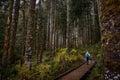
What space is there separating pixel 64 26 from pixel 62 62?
23.0 metres

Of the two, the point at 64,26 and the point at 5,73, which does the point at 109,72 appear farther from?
the point at 64,26

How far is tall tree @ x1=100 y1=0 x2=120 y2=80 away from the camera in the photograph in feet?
7.14

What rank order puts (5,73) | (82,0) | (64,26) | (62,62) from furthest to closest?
(64,26) < (82,0) < (62,62) < (5,73)

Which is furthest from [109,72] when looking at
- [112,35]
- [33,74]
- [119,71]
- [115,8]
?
[33,74]

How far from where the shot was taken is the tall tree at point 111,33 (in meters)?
2.18

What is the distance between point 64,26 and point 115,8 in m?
36.3

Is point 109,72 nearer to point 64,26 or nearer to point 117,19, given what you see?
point 117,19

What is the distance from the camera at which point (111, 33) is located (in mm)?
2283

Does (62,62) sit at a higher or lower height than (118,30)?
lower

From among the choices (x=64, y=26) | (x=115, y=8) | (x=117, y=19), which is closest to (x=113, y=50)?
(x=117, y=19)

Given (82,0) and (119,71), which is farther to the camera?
(82,0)

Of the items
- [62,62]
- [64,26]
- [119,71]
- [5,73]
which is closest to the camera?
[119,71]

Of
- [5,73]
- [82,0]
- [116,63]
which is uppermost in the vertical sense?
[82,0]

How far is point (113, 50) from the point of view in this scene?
2.21 meters
